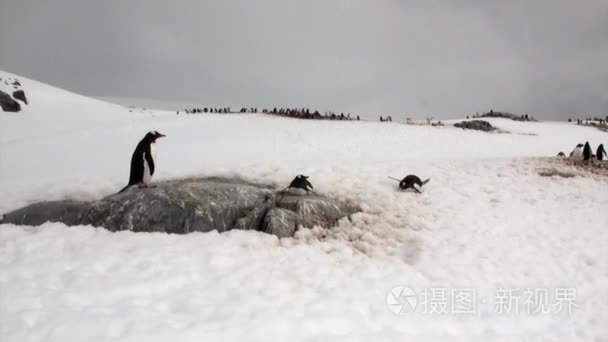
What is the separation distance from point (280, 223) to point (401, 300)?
10.7 feet

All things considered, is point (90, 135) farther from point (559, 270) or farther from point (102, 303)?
point (559, 270)

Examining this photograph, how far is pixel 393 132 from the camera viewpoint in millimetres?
24875

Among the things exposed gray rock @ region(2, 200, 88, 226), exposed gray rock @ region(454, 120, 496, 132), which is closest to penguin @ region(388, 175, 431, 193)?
exposed gray rock @ region(2, 200, 88, 226)

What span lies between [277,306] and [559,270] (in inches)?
225

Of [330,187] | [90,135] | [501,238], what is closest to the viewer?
[501,238]

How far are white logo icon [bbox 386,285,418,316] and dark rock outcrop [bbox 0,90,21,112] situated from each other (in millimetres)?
35033

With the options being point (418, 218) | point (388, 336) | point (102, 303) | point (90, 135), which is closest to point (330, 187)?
point (418, 218)

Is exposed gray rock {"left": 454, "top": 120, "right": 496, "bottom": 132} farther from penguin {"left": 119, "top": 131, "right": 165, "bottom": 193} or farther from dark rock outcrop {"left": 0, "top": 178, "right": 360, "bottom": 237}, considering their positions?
penguin {"left": 119, "top": 131, "right": 165, "bottom": 193}

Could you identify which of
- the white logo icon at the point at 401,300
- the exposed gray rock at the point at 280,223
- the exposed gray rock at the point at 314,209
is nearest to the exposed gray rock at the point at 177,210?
the exposed gray rock at the point at 280,223

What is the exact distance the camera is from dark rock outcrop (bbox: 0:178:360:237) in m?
8.11

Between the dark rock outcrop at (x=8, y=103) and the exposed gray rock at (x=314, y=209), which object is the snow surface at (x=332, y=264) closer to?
the exposed gray rock at (x=314, y=209)

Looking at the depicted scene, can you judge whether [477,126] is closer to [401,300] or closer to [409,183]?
[409,183]

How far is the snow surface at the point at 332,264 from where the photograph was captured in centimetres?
513

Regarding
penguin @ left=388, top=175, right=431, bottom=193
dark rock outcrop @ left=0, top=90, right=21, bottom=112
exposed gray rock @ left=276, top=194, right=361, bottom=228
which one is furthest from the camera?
dark rock outcrop @ left=0, top=90, right=21, bottom=112
